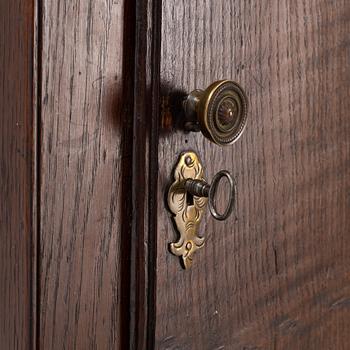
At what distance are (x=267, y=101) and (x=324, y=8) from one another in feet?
0.48

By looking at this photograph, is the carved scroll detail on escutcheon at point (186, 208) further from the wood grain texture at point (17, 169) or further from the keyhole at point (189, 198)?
the wood grain texture at point (17, 169)

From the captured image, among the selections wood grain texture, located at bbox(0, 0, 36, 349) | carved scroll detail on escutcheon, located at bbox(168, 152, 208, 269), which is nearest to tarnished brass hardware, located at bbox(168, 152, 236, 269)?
carved scroll detail on escutcheon, located at bbox(168, 152, 208, 269)

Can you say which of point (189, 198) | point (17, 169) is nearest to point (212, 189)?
point (189, 198)

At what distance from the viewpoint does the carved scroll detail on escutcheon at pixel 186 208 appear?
637mm

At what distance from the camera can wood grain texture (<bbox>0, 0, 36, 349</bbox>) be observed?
0.56 metres

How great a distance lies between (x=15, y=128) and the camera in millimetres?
581

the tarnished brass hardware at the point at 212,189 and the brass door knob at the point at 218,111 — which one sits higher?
the brass door knob at the point at 218,111

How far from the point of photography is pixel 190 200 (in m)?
0.65

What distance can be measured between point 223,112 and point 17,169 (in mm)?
185

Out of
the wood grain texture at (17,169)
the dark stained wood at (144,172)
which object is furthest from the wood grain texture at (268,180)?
the wood grain texture at (17,169)

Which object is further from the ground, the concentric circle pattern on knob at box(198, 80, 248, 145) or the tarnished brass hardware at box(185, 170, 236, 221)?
the concentric circle pattern on knob at box(198, 80, 248, 145)

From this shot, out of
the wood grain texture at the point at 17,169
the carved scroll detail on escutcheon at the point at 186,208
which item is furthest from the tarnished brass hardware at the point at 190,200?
Answer: the wood grain texture at the point at 17,169

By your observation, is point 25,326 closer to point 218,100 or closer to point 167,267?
point 167,267

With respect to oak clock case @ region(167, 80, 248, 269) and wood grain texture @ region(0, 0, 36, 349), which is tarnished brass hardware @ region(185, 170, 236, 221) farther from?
wood grain texture @ region(0, 0, 36, 349)
